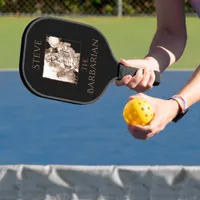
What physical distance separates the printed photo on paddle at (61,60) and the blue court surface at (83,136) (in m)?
2.59

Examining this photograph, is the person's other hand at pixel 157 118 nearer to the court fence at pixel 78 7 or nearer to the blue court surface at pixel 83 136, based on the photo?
the blue court surface at pixel 83 136

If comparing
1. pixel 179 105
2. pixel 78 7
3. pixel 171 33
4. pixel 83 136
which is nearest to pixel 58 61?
pixel 179 105

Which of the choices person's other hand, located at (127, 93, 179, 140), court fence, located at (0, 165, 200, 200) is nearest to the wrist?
person's other hand, located at (127, 93, 179, 140)

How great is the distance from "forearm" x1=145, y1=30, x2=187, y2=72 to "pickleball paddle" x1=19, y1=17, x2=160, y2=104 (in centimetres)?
18

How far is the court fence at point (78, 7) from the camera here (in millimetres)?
11148

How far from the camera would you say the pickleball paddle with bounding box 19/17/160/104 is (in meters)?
1.93

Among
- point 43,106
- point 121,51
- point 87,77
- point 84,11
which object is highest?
point 87,77

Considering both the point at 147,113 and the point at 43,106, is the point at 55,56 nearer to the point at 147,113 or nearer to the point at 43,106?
the point at 147,113

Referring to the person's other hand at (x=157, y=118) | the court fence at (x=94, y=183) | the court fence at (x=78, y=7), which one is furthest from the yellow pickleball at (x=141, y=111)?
the court fence at (x=78, y=7)

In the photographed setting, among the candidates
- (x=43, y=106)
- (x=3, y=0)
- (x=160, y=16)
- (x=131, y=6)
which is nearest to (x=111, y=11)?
(x=131, y=6)

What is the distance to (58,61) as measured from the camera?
1.92 meters

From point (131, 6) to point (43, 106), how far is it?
580cm

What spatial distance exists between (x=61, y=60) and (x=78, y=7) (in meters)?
9.48

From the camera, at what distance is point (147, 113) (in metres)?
1.87
